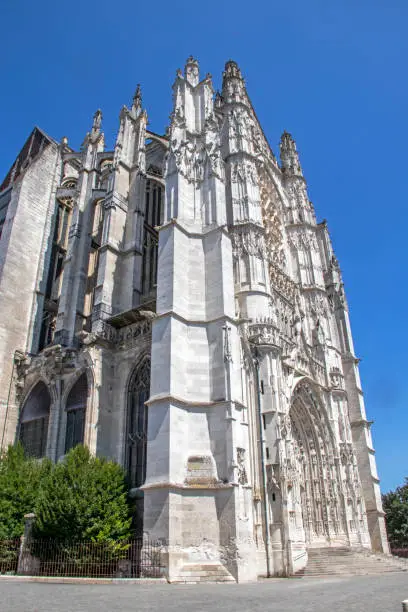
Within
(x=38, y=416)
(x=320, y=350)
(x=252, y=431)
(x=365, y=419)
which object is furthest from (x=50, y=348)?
(x=365, y=419)

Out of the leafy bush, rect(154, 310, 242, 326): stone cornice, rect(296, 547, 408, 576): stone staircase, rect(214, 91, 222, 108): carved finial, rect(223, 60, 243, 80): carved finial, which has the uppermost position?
rect(223, 60, 243, 80): carved finial

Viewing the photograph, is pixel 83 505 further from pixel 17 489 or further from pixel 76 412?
pixel 76 412

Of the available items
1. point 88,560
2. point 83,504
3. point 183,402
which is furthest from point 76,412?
point 88,560

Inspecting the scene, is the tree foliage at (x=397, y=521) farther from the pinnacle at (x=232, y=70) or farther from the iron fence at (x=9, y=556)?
the pinnacle at (x=232, y=70)

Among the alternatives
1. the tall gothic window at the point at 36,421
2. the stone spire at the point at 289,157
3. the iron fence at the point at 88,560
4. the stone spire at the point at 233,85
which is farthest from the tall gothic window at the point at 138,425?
the stone spire at the point at 289,157

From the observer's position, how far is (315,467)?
2052 centimetres

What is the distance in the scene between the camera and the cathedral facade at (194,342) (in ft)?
41.8

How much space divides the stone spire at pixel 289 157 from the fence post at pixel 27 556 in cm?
2547

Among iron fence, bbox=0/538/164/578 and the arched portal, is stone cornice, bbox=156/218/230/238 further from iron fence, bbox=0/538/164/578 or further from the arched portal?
iron fence, bbox=0/538/164/578

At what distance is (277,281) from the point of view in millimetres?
23031

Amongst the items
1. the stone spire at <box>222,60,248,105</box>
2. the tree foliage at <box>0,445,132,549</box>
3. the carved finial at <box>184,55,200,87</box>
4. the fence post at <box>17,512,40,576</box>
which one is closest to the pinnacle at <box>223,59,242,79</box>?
the stone spire at <box>222,60,248,105</box>

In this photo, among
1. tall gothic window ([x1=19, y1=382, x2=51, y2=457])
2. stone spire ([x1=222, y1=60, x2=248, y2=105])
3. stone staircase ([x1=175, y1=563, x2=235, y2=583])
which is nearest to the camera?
stone staircase ([x1=175, y1=563, x2=235, y2=583])

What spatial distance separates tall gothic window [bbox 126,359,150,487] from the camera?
15.1 metres

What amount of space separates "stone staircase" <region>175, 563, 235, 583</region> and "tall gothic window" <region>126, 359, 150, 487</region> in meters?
4.02
